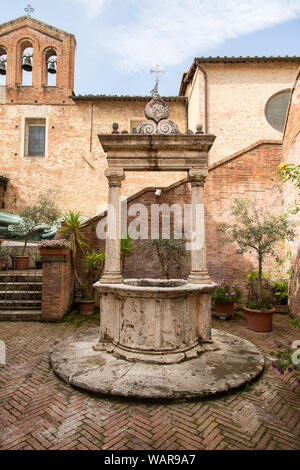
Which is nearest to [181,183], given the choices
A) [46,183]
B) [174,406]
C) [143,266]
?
[143,266]

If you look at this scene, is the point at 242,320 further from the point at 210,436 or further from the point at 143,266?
the point at 210,436

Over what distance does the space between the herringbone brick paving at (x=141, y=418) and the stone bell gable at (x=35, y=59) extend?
14.8 m

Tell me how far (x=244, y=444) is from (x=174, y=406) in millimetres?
885

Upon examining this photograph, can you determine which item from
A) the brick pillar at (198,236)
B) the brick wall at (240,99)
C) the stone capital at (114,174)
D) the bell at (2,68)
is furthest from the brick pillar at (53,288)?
the bell at (2,68)

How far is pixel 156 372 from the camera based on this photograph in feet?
12.8

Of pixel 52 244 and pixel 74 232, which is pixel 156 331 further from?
pixel 74 232

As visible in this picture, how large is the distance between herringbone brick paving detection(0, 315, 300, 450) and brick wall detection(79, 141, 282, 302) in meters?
4.53

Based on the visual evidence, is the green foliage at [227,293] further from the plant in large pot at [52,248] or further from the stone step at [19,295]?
the stone step at [19,295]

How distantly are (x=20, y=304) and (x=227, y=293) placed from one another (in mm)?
5539

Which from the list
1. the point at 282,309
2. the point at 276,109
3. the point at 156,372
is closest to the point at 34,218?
the point at 156,372

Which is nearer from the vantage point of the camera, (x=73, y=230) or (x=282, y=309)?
(x=73, y=230)

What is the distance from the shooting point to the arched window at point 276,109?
12961 millimetres

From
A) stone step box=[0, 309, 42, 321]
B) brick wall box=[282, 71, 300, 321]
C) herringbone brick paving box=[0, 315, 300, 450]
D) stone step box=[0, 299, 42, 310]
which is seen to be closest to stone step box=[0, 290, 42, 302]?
stone step box=[0, 299, 42, 310]

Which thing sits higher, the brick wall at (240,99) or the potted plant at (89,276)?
the brick wall at (240,99)
